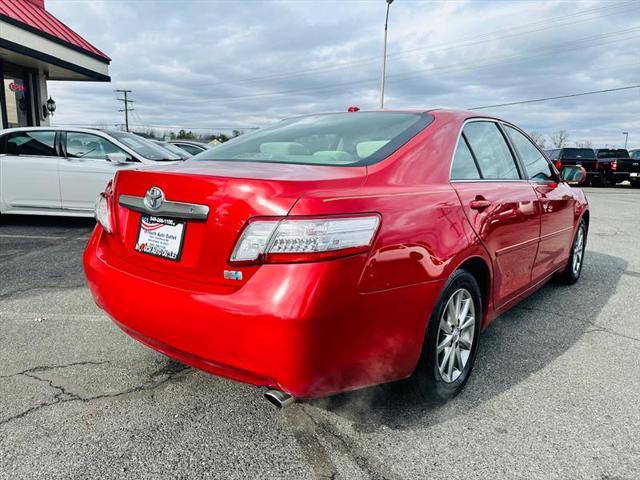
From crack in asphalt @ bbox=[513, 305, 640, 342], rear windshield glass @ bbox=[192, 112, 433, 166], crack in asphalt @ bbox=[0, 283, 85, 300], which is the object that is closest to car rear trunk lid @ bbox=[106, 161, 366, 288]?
rear windshield glass @ bbox=[192, 112, 433, 166]

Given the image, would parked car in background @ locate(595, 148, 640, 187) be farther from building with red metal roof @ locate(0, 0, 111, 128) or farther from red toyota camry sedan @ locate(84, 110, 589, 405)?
red toyota camry sedan @ locate(84, 110, 589, 405)

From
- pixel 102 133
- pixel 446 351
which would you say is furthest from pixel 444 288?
pixel 102 133

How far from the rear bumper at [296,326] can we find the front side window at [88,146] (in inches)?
221

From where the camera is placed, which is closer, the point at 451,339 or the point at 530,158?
the point at 451,339

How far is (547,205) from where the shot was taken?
3.58 metres

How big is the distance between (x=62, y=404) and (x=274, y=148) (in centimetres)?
168

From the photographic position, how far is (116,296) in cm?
232

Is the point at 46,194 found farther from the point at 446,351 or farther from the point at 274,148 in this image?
the point at 446,351

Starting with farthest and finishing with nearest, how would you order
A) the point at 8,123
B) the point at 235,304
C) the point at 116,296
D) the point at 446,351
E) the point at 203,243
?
the point at 8,123
the point at 446,351
the point at 116,296
the point at 203,243
the point at 235,304

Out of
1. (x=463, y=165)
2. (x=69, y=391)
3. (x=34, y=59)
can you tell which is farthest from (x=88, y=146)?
(x=34, y=59)

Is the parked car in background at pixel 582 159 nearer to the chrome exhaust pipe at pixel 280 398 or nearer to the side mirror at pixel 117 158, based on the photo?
the side mirror at pixel 117 158

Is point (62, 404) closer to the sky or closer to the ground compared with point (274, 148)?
closer to the ground

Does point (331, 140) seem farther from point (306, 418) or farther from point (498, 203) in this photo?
point (306, 418)

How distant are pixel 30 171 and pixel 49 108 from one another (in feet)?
37.9
